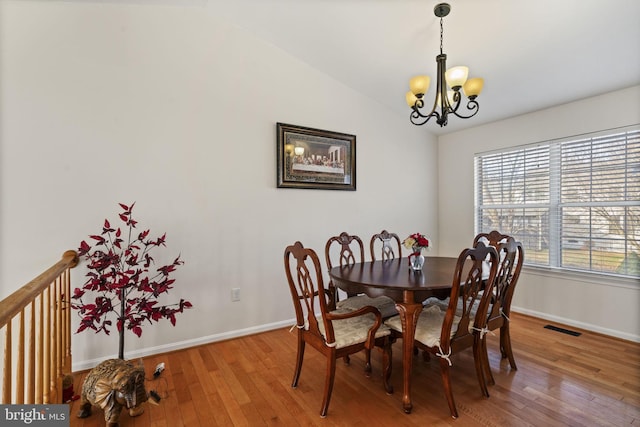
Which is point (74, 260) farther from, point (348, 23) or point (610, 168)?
point (610, 168)

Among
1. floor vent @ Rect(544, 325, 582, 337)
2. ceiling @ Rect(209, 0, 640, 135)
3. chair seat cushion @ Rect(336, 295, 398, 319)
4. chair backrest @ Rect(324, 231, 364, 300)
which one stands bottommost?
floor vent @ Rect(544, 325, 582, 337)

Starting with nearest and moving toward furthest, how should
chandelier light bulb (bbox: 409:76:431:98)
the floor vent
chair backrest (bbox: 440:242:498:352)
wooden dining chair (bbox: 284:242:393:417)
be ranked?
chair backrest (bbox: 440:242:498:352), wooden dining chair (bbox: 284:242:393:417), chandelier light bulb (bbox: 409:76:431:98), the floor vent

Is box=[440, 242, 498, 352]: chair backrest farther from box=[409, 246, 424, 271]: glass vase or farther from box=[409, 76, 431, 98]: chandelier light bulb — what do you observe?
box=[409, 76, 431, 98]: chandelier light bulb

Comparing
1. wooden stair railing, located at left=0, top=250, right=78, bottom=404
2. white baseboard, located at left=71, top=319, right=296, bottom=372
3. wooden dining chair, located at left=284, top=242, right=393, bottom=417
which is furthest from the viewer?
white baseboard, located at left=71, top=319, right=296, bottom=372

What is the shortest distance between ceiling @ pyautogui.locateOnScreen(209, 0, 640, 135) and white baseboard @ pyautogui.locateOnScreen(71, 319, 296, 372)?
2.87 meters

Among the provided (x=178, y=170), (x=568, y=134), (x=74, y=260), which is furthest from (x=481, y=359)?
(x=74, y=260)

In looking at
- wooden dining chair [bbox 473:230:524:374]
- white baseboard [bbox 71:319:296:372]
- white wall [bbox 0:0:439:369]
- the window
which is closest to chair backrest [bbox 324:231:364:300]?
white wall [bbox 0:0:439:369]

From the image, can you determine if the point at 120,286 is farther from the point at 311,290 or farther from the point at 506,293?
the point at 506,293

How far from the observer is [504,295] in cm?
226

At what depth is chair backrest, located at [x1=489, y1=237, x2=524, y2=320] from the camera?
2.04 meters

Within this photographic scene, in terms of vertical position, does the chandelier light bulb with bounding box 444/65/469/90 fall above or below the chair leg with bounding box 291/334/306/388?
above

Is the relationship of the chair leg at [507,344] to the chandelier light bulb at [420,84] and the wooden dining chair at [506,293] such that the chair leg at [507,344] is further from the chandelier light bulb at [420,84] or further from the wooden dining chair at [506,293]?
the chandelier light bulb at [420,84]

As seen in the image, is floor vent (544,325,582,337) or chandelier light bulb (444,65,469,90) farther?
floor vent (544,325,582,337)

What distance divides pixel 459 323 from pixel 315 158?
221cm
